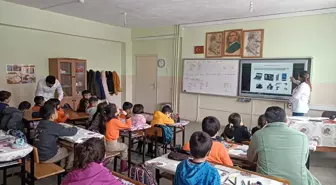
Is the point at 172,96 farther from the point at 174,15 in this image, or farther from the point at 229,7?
the point at 229,7

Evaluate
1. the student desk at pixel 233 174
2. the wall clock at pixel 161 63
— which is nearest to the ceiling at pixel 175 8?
the wall clock at pixel 161 63

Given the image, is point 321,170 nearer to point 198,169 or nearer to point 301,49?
point 301,49

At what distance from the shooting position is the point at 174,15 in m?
5.88

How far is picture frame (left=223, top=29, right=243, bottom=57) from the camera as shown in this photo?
5.95 meters

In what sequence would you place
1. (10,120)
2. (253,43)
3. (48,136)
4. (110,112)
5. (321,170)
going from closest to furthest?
(48,136)
(110,112)
(10,120)
(321,170)
(253,43)

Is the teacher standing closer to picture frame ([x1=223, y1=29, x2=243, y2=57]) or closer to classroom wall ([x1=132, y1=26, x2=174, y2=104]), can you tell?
classroom wall ([x1=132, y1=26, x2=174, y2=104])

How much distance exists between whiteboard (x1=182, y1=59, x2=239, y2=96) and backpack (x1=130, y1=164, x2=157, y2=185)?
4.66 meters

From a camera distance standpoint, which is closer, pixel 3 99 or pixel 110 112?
pixel 110 112

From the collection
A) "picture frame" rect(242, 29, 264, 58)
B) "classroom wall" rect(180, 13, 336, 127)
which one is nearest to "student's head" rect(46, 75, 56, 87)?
"classroom wall" rect(180, 13, 336, 127)

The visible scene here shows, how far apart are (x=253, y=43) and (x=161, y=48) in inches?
108

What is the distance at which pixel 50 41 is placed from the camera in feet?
20.1

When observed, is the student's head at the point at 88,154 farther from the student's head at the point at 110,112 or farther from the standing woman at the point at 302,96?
the standing woman at the point at 302,96

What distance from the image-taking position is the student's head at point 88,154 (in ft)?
4.97

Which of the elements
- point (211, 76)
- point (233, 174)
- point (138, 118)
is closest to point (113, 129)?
point (138, 118)
